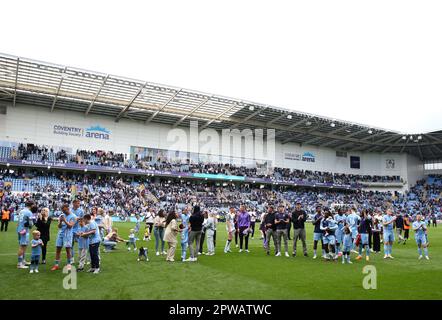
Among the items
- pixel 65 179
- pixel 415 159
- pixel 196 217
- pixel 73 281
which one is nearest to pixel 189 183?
pixel 65 179

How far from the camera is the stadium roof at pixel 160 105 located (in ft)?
116

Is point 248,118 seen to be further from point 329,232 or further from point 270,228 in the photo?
point 329,232

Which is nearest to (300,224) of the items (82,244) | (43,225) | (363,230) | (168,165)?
(363,230)

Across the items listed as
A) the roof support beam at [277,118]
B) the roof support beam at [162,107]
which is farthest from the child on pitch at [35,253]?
the roof support beam at [277,118]

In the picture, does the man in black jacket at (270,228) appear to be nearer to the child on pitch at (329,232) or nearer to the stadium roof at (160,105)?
the child on pitch at (329,232)

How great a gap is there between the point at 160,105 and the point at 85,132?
1022 cm

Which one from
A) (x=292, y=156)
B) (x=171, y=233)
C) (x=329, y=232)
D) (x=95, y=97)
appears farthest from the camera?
(x=292, y=156)

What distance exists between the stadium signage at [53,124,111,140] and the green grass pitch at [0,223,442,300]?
34028mm

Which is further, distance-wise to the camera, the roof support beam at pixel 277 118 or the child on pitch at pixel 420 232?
the roof support beam at pixel 277 118

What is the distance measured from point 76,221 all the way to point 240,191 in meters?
43.1

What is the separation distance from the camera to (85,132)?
45.2 m

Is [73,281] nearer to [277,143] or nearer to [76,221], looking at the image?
[76,221]

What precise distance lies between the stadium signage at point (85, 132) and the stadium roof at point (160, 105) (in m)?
2.01
